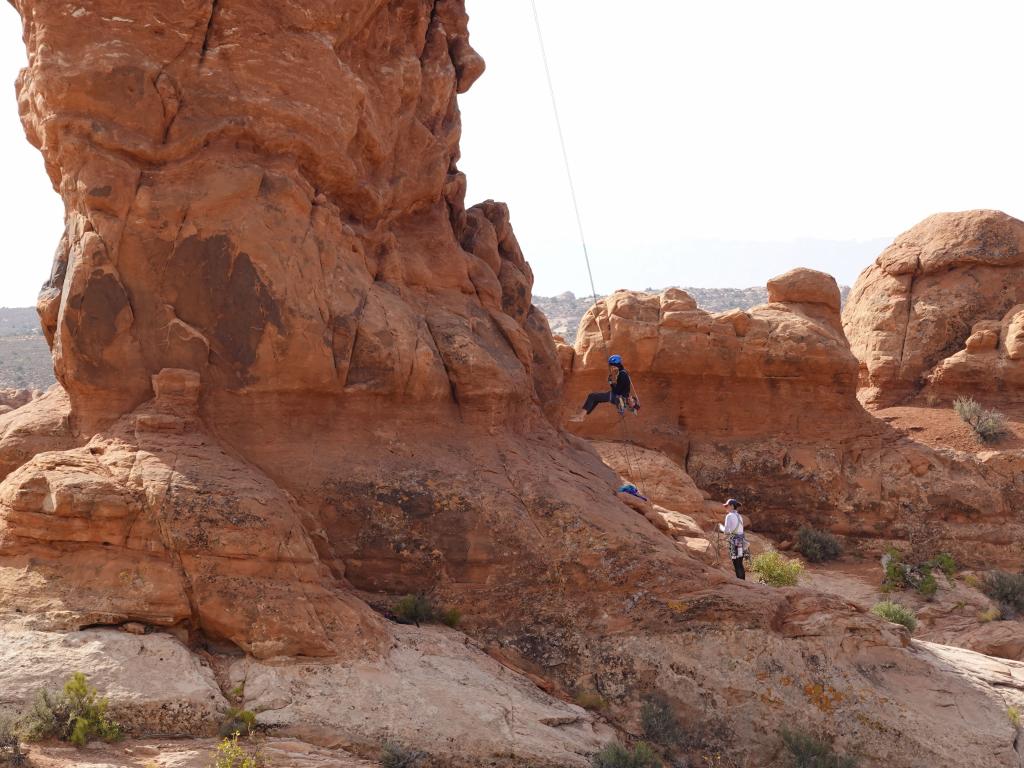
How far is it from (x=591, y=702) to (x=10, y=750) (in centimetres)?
540

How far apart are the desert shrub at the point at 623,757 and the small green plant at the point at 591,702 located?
73cm

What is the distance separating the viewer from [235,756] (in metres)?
7.57

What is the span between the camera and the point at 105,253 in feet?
33.8

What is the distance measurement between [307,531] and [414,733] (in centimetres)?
254

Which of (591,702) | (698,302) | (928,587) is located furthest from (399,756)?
(698,302)

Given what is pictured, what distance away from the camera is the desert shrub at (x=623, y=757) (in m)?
9.02

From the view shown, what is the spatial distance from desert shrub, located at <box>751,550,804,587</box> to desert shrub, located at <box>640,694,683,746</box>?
328 inches

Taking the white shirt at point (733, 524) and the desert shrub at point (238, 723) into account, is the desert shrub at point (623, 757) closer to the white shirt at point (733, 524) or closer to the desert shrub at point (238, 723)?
the desert shrub at point (238, 723)

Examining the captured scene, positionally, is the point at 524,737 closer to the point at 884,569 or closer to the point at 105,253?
the point at 105,253

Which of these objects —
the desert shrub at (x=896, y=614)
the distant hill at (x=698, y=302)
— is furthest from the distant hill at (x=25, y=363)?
the desert shrub at (x=896, y=614)

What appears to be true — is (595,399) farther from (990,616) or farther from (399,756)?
(399,756)

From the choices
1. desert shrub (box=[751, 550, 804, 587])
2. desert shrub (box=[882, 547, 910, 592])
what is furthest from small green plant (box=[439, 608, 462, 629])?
desert shrub (box=[882, 547, 910, 592])

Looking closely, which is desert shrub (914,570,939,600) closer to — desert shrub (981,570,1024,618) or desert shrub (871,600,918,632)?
desert shrub (981,570,1024,618)

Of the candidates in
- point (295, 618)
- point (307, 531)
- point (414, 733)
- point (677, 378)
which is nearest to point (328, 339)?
point (307, 531)
